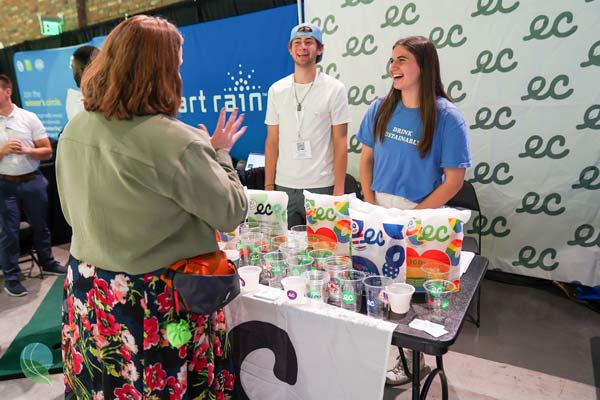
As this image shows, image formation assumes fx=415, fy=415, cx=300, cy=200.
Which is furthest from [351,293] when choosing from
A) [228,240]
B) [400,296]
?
[228,240]

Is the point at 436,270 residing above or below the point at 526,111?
below

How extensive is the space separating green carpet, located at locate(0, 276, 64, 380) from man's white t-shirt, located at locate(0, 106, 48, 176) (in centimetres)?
103

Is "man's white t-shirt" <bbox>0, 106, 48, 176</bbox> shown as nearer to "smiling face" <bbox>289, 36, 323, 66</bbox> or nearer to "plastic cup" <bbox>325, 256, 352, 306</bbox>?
"smiling face" <bbox>289, 36, 323, 66</bbox>

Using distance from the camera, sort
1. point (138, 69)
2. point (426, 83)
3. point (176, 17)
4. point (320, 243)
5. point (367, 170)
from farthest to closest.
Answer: point (176, 17) → point (367, 170) → point (426, 83) → point (320, 243) → point (138, 69)

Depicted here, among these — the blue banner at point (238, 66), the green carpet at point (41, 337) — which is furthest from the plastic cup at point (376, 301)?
the blue banner at point (238, 66)

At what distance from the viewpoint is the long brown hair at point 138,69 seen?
0.99 m

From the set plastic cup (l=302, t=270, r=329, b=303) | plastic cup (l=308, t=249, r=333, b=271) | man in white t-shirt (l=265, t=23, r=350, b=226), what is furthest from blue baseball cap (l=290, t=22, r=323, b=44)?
plastic cup (l=302, t=270, r=329, b=303)

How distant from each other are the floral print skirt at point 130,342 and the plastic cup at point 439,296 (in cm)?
65

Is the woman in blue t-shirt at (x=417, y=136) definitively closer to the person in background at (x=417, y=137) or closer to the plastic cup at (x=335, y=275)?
the person in background at (x=417, y=137)

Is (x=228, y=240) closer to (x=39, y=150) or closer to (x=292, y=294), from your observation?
(x=292, y=294)

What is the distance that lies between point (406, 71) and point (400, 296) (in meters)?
1.08

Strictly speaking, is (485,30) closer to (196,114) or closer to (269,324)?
(269,324)

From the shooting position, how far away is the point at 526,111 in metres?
2.86

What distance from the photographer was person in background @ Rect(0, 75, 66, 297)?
3191 mm
